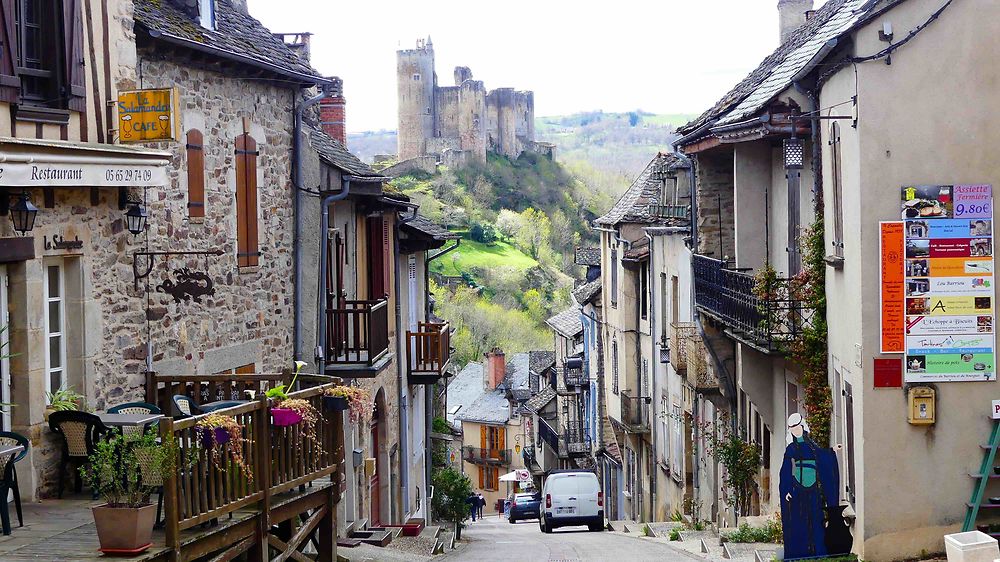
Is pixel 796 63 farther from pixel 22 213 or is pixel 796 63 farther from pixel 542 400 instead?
pixel 542 400

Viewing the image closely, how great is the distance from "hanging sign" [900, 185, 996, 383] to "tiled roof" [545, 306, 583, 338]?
34620 mm

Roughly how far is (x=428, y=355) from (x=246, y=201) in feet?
29.5

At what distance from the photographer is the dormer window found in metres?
14.1

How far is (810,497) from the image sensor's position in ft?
A: 38.1

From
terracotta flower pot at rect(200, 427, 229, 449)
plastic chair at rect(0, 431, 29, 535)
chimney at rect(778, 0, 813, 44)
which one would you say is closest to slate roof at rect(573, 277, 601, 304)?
chimney at rect(778, 0, 813, 44)

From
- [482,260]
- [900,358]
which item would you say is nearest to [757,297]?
[900,358]

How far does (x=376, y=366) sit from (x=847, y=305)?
22.6 ft

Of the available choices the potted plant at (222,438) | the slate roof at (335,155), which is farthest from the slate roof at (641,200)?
the potted plant at (222,438)

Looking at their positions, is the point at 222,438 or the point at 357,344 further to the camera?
the point at 357,344

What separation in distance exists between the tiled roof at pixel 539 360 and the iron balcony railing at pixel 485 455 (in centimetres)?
504

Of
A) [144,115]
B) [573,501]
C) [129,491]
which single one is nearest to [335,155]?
[144,115]

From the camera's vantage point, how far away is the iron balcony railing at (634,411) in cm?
2963

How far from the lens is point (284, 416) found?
1015cm

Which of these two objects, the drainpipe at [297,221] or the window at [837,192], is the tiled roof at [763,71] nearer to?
the window at [837,192]
